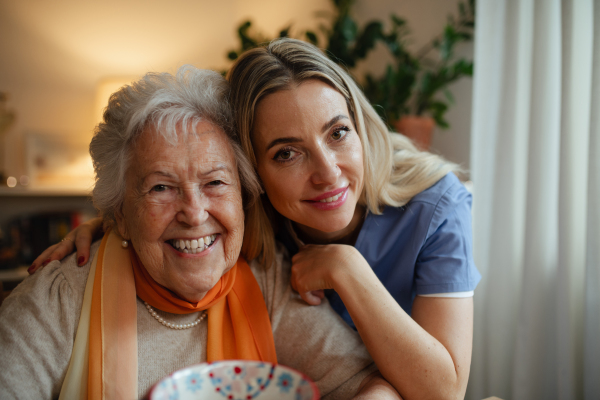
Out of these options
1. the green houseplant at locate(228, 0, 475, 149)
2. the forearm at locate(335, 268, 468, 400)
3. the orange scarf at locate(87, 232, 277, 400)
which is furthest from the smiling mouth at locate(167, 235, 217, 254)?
the green houseplant at locate(228, 0, 475, 149)

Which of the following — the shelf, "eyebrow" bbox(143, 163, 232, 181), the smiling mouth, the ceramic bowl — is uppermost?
"eyebrow" bbox(143, 163, 232, 181)

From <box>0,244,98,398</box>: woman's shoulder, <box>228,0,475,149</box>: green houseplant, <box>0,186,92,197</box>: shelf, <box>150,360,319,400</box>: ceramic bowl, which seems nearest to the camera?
<box>150,360,319,400</box>: ceramic bowl

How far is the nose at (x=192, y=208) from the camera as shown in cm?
104

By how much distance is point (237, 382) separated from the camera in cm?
67

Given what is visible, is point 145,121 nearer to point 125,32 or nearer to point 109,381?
point 109,381

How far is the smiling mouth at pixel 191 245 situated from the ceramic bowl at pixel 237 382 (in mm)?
449

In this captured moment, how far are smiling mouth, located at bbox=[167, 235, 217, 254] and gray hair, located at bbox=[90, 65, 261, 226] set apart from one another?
21cm

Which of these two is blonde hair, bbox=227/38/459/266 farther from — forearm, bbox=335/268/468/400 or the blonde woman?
forearm, bbox=335/268/468/400

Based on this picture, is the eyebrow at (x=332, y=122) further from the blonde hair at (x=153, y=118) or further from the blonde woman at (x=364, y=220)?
the blonde hair at (x=153, y=118)

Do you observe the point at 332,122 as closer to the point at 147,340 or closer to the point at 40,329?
the point at 147,340

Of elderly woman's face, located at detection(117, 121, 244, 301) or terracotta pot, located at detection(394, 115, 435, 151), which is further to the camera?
terracotta pot, located at detection(394, 115, 435, 151)

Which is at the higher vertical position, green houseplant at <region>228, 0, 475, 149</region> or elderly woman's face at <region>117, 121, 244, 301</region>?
green houseplant at <region>228, 0, 475, 149</region>

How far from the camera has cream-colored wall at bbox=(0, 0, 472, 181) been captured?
3500mm

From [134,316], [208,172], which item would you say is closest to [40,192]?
[134,316]
